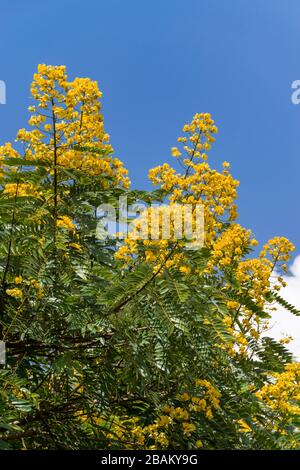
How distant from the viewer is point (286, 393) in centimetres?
461

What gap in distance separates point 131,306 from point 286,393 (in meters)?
1.39

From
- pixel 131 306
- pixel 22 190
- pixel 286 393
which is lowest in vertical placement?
pixel 286 393

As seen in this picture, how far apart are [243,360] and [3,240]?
200 cm

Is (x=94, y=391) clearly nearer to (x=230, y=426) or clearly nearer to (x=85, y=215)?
(x=230, y=426)

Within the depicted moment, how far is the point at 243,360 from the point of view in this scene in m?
4.87

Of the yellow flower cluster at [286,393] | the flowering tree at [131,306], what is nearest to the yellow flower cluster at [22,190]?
the flowering tree at [131,306]

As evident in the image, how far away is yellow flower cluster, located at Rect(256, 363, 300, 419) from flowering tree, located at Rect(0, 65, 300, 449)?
10mm

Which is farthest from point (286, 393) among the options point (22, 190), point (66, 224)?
point (22, 190)

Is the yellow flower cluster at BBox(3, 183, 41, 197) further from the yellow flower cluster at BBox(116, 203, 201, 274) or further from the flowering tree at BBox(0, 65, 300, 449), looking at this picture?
the yellow flower cluster at BBox(116, 203, 201, 274)

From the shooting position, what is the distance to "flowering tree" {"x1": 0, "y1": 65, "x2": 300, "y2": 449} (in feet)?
13.8

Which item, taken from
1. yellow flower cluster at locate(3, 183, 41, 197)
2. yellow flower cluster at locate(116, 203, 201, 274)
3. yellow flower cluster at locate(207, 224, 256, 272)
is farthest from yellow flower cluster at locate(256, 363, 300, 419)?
yellow flower cluster at locate(3, 183, 41, 197)

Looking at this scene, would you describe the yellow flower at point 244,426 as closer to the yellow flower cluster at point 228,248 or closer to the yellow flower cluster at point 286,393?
the yellow flower cluster at point 286,393

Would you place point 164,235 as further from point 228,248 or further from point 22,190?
point 22,190
